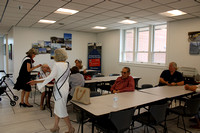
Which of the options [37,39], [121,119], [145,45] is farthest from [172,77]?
[37,39]

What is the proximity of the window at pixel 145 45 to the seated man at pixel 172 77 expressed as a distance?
2.54 m

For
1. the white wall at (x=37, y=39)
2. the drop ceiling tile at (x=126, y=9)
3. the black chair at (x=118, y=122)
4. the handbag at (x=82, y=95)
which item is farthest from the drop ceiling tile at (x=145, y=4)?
the white wall at (x=37, y=39)

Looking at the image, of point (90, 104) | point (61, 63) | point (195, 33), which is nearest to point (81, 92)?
point (90, 104)

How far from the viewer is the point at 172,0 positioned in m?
3.94

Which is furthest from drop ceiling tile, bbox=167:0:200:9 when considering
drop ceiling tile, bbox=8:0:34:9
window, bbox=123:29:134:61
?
window, bbox=123:29:134:61

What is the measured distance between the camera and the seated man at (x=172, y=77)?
14.8 feet

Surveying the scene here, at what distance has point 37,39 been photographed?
27.2 ft

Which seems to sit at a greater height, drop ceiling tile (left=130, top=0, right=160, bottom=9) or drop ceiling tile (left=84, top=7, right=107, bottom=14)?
drop ceiling tile (left=84, top=7, right=107, bottom=14)

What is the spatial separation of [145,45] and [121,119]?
19.8 ft

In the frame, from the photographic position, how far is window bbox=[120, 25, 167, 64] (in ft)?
23.4

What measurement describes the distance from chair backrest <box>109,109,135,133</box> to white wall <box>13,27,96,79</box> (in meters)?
7.00

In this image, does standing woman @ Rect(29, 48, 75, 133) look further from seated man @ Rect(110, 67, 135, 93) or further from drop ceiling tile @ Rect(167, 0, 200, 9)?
drop ceiling tile @ Rect(167, 0, 200, 9)

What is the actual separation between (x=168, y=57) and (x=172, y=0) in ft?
9.91

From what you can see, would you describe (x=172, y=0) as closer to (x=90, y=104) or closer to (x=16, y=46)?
(x=90, y=104)
